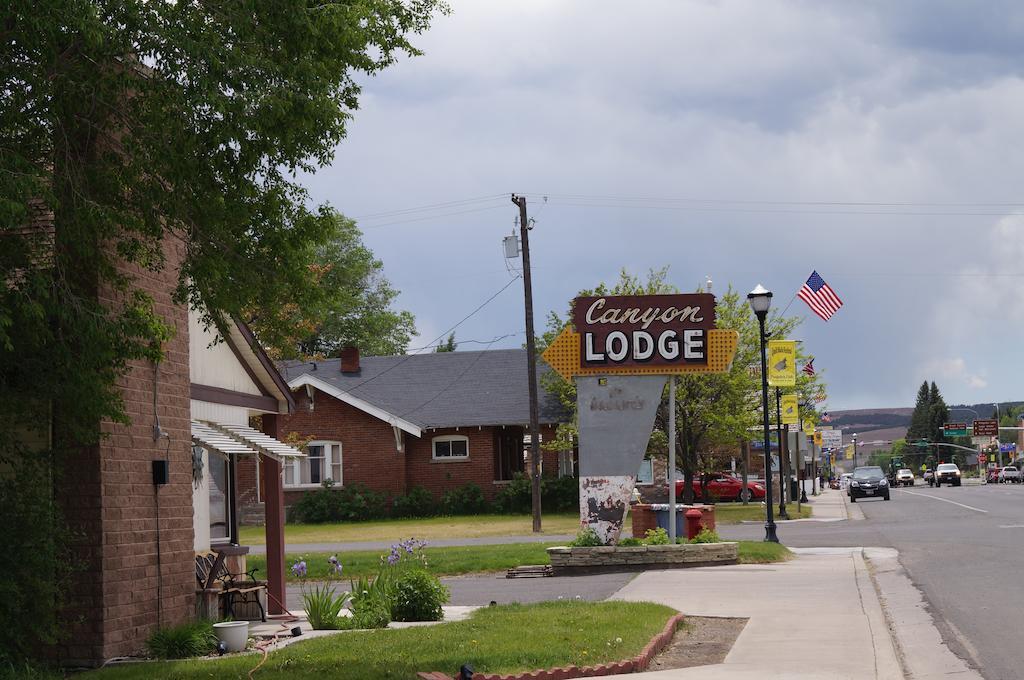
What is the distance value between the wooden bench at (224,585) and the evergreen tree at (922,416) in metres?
172

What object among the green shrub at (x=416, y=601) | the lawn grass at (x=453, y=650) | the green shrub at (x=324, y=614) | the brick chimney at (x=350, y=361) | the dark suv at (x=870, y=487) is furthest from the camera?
the dark suv at (x=870, y=487)

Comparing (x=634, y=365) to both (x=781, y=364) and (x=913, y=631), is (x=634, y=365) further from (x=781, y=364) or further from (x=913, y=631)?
(x=781, y=364)

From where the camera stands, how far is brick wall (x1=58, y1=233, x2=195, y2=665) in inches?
441

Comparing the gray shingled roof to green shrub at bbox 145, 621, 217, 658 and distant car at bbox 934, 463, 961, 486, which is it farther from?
distant car at bbox 934, 463, 961, 486

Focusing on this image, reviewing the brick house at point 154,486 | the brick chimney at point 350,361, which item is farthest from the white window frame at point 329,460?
the brick house at point 154,486

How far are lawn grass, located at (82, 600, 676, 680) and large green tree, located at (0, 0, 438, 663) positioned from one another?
66.5 inches

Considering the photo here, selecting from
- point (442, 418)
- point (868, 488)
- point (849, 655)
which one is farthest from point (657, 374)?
point (868, 488)

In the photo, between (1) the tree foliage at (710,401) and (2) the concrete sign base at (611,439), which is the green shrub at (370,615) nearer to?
(2) the concrete sign base at (611,439)

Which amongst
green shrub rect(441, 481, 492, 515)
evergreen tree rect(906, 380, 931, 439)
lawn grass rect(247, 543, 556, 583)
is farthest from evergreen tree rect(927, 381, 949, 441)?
lawn grass rect(247, 543, 556, 583)

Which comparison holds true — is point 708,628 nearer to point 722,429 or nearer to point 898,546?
point 898,546

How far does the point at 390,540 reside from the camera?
34750 millimetres

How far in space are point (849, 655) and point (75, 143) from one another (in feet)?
26.2

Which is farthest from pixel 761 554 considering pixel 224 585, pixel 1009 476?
pixel 1009 476

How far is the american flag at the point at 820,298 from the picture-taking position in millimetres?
37031
